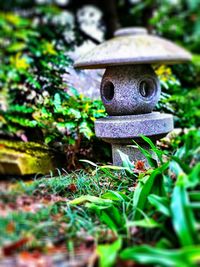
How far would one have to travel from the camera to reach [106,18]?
6367 millimetres

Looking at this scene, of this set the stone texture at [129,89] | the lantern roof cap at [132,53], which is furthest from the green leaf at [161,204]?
the stone texture at [129,89]

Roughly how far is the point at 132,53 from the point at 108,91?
0.48 metres

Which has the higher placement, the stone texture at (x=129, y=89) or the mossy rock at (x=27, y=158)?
the stone texture at (x=129, y=89)

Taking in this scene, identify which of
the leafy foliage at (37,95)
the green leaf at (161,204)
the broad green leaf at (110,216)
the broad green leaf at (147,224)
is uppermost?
the leafy foliage at (37,95)

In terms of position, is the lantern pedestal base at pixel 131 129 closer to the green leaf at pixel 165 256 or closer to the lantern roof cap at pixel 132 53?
the lantern roof cap at pixel 132 53

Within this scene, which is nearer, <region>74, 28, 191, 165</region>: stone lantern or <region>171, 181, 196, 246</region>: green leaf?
<region>171, 181, 196, 246</region>: green leaf

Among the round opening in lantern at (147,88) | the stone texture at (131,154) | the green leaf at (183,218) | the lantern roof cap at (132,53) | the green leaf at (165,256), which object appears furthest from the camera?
the round opening in lantern at (147,88)

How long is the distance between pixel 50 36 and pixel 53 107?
6.01ft

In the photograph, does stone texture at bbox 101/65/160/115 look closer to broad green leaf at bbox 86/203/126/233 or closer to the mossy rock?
the mossy rock

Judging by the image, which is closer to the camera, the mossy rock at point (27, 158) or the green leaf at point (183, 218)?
the green leaf at point (183, 218)

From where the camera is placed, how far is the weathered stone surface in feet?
10.5

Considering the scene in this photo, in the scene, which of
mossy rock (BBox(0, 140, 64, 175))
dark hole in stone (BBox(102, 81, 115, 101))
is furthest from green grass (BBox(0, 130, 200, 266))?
dark hole in stone (BBox(102, 81, 115, 101))

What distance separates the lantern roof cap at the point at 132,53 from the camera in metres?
3.14

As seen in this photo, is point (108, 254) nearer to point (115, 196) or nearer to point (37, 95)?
point (115, 196)
